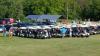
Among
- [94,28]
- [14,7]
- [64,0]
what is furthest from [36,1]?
[94,28]

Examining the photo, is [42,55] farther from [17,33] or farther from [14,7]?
[14,7]

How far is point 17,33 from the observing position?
47.2 m

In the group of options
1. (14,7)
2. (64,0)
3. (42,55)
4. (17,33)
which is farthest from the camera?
(64,0)

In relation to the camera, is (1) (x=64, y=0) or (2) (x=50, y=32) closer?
(2) (x=50, y=32)

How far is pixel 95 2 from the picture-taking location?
115m

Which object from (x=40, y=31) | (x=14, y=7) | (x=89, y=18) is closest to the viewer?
(x=40, y=31)

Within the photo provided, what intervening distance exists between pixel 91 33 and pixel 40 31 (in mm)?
8258

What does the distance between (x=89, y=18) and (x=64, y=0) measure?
13.8 metres

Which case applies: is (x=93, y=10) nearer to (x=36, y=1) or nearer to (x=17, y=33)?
(x=36, y=1)

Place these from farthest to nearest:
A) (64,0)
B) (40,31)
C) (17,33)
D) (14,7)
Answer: (64,0) → (14,7) → (17,33) → (40,31)

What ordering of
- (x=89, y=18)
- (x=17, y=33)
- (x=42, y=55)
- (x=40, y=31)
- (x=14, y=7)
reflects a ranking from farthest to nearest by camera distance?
1. (x=89, y=18)
2. (x=14, y=7)
3. (x=17, y=33)
4. (x=40, y=31)
5. (x=42, y=55)

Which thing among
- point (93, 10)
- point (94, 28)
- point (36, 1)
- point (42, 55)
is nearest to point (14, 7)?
point (36, 1)

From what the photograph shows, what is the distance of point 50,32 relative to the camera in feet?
144

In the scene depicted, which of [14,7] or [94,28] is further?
[14,7]
